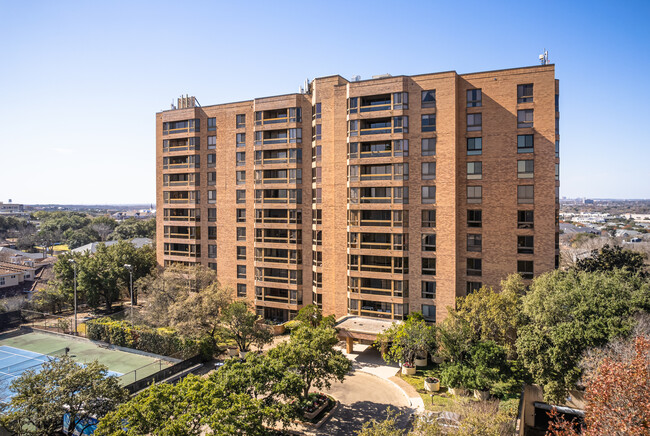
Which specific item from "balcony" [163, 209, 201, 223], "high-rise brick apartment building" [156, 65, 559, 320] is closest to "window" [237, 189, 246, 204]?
"high-rise brick apartment building" [156, 65, 559, 320]

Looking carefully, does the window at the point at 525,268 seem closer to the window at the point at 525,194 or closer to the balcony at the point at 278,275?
the window at the point at 525,194

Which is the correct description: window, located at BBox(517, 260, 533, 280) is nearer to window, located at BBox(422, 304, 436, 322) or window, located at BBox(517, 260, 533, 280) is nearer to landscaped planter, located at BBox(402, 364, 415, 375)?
window, located at BBox(422, 304, 436, 322)

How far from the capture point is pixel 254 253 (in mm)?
51094

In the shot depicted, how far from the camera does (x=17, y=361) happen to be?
38094 millimetres

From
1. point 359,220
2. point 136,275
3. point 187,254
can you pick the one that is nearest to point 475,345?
point 359,220

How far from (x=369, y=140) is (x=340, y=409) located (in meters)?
27.7

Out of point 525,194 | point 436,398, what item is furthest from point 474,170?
point 436,398

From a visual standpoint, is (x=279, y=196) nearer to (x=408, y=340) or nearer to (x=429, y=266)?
(x=429, y=266)

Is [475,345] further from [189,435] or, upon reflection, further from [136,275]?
[136,275]

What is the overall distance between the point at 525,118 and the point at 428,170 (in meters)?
11.1

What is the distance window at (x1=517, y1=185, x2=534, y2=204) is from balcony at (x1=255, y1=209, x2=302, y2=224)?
2514 centimetres

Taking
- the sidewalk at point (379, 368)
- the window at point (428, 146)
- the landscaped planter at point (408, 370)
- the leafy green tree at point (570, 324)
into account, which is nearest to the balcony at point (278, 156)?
the window at point (428, 146)

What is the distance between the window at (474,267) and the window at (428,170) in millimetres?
10027

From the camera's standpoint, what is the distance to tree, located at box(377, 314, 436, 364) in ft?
111
